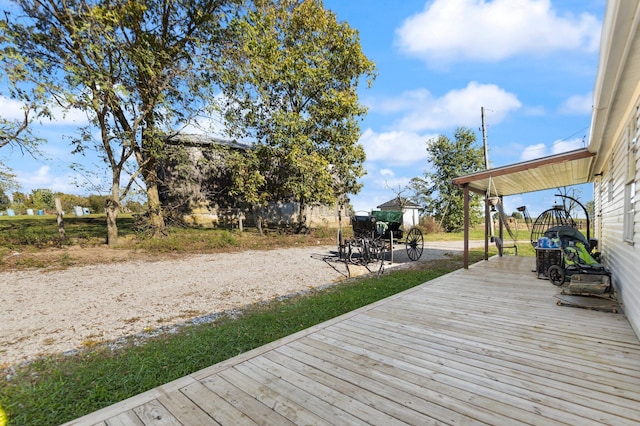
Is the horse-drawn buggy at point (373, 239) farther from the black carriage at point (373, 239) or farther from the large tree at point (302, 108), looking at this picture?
the large tree at point (302, 108)

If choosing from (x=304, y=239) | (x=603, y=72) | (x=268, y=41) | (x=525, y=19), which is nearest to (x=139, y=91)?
(x=268, y=41)

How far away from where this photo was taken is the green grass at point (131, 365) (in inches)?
88.8

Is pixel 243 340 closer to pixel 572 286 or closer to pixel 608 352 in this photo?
pixel 608 352

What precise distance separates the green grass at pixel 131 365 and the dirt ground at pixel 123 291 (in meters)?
0.52

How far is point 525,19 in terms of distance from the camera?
18.0ft

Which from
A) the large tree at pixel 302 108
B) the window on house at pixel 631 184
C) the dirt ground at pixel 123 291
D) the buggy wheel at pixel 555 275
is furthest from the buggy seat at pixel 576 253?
the large tree at pixel 302 108

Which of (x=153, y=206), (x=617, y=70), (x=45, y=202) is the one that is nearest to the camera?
(x=617, y=70)

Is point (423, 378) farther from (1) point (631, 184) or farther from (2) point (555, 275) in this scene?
(2) point (555, 275)

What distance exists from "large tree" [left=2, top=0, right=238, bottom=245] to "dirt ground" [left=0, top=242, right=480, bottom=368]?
351cm

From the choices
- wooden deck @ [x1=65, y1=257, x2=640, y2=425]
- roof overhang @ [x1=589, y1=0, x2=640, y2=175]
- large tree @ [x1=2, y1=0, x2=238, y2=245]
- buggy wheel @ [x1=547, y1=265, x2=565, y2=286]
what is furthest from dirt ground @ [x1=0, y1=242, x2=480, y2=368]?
roof overhang @ [x1=589, y1=0, x2=640, y2=175]

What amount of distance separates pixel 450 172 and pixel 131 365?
2239 cm

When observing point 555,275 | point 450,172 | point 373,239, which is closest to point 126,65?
point 373,239

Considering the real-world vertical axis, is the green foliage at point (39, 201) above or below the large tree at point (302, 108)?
below

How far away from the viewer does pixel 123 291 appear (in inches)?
223
